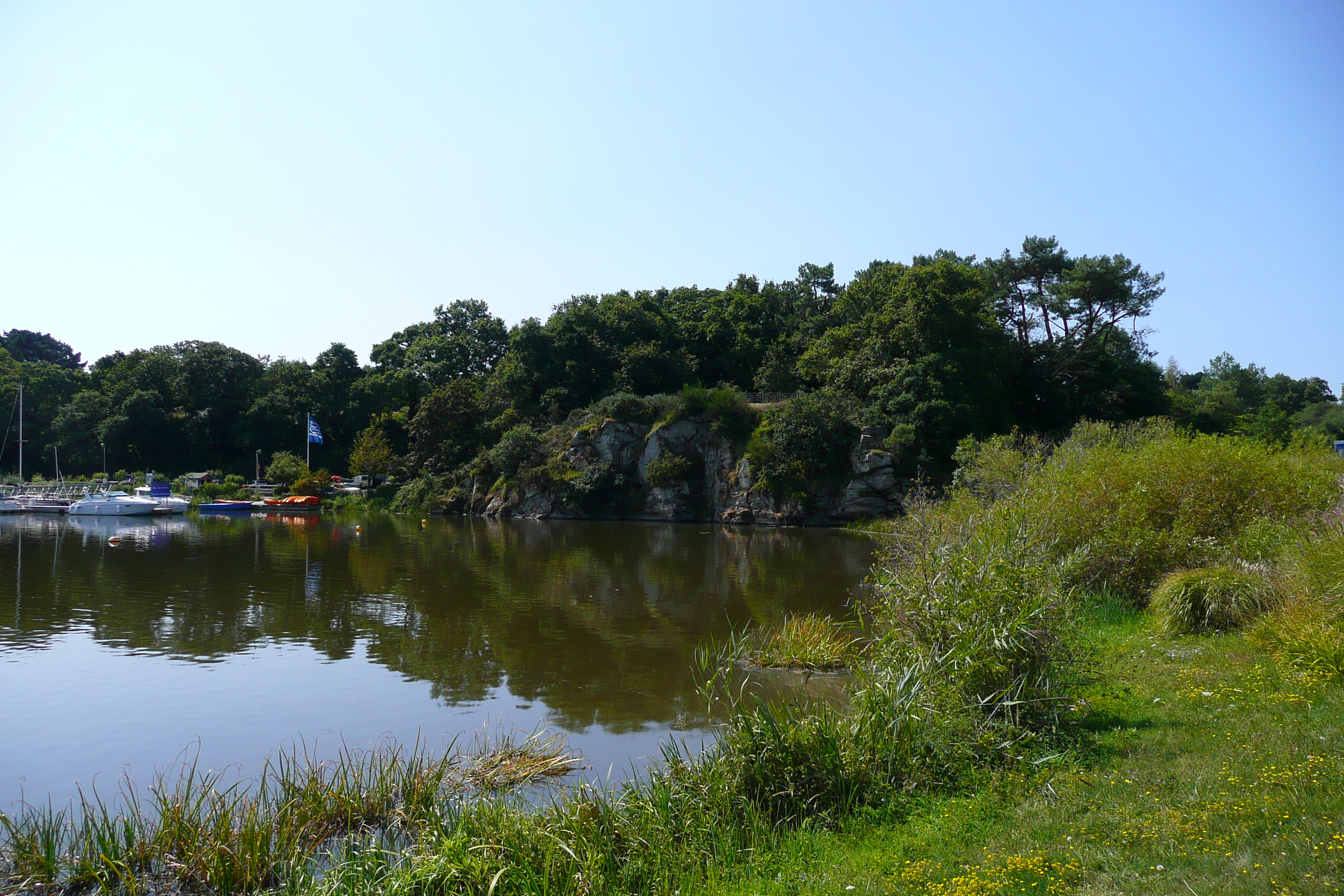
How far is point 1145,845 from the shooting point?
513cm

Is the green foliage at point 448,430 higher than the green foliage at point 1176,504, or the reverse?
the green foliage at point 448,430

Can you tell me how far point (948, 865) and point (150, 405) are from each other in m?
78.4

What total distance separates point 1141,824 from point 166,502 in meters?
58.9

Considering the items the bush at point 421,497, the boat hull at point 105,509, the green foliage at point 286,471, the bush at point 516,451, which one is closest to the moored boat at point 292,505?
the bush at point 421,497

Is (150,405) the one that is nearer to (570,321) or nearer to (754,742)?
(570,321)

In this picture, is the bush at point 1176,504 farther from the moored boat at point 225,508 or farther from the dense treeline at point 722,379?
the moored boat at point 225,508

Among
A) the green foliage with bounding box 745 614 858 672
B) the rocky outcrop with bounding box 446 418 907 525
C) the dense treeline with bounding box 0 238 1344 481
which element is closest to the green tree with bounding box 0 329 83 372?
the dense treeline with bounding box 0 238 1344 481

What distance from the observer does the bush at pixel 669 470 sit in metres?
49.1

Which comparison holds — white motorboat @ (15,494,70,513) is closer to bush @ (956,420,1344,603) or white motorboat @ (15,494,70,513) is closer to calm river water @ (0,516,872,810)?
calm river water @ (0,516,872,810)

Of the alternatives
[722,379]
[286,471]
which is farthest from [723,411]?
[286,471]

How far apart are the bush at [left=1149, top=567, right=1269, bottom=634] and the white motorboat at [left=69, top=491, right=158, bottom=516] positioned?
55.3 m

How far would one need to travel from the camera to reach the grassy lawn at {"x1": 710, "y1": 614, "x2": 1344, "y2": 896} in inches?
187

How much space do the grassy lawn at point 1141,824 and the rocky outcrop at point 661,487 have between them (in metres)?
37.2

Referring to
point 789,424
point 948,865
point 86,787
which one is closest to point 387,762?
point 86,787
